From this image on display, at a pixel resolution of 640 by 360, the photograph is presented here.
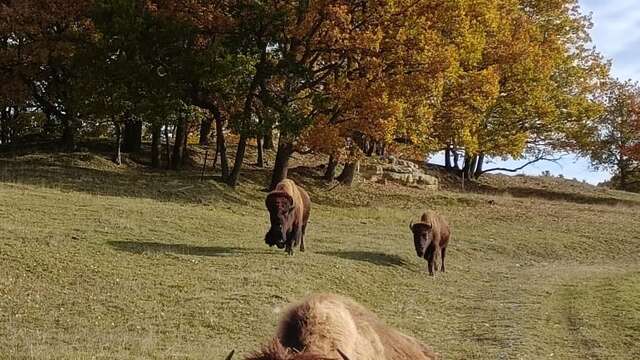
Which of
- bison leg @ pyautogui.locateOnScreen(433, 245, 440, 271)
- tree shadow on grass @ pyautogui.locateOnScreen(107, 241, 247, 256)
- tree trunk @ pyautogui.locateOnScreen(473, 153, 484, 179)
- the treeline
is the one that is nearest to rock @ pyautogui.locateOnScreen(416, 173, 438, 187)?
the treeline

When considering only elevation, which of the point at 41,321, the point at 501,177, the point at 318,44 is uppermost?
the point at 318,44

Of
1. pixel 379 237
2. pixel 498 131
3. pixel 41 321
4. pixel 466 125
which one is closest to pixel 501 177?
pixel 498 131

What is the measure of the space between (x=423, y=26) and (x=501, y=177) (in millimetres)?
23945

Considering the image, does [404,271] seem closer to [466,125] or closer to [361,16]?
[361,16]

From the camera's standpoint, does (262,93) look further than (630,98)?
No

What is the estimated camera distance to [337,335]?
4680mm

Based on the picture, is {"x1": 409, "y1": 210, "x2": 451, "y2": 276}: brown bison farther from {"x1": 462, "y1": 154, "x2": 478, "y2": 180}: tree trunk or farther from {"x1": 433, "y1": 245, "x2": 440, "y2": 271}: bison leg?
{"x1": 462, "y1": 154, "x2": 478, "y2": 180}: tree trunk

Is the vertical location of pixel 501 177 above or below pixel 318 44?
below

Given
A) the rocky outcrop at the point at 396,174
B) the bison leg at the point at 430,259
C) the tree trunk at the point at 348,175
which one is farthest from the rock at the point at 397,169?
the bison leg at the point at 430,259

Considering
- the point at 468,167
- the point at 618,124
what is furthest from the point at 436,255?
the point at 618,124

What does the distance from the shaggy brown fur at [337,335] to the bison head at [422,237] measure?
1376 centimetres

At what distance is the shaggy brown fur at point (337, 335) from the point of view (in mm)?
4344

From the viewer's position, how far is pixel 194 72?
92.1ft

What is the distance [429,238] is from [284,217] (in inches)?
179
